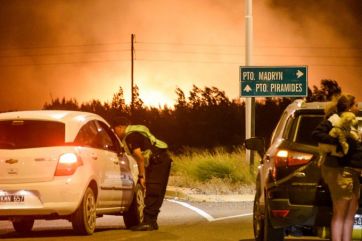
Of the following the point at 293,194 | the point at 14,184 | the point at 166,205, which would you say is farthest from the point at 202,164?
the point at 293,194

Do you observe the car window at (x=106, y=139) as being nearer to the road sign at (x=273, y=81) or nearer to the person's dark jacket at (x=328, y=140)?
the person's dark jacket at (x=328, y=140)

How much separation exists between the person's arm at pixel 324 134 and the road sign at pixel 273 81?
16.8m

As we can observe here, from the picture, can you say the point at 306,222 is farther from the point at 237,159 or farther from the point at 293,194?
the point at 237,159

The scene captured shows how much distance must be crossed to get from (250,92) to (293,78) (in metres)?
1.34

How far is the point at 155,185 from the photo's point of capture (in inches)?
573

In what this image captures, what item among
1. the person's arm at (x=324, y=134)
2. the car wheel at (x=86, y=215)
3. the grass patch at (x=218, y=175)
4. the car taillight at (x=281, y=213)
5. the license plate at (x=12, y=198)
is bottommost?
the grass patch at (x=218, y=175)

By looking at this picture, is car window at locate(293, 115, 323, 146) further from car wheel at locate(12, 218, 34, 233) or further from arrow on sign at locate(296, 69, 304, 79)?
arrow on sign at locate(296, 69, 304, 79)

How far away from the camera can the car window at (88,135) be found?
13.7 m

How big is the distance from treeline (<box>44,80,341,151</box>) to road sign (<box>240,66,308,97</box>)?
26.3 m

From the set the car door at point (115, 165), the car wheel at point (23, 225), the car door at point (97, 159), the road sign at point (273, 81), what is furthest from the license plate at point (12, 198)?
the road sign at point (273, 81)

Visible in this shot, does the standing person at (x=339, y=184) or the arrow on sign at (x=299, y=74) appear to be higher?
the arrow on sign at (x=299, y=74)

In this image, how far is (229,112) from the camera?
57.2 metres

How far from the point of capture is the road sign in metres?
27.2

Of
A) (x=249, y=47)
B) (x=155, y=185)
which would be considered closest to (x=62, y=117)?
(x=155, y=185)
